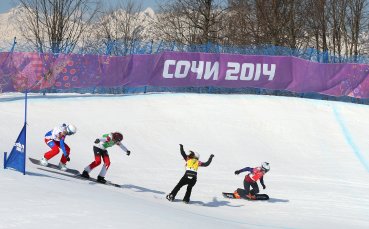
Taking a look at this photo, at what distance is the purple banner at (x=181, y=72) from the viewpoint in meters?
21.5

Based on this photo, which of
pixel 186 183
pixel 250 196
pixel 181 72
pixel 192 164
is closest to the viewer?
pixel 186 183

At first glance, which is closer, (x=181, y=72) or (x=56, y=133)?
(x=56, y=133)

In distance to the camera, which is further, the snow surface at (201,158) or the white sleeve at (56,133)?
the white sleeve at (56,133)

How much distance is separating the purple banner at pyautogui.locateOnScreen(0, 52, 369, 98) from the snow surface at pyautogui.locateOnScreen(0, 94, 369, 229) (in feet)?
2.24

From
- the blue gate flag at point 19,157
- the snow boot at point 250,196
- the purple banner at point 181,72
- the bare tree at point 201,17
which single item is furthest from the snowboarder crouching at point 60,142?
the bare tree at point 201,17

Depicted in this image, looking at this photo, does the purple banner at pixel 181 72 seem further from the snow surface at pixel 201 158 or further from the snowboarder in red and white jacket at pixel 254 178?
the snowboarder in red and white jacket at pixel 254 178

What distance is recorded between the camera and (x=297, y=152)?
20.6 m

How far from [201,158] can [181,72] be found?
6830mm

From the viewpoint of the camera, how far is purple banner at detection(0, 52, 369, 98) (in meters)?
21.5

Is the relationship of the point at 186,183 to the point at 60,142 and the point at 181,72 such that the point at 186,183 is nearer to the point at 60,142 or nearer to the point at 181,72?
the point at 60,142

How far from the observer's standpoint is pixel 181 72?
81.8 ft

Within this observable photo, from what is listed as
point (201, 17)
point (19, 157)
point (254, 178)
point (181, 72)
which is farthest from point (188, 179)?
point (201, 17)

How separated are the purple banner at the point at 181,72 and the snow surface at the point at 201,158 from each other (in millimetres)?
684

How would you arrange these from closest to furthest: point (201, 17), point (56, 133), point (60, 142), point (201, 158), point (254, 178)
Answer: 1. point (60, 142)
2. point (56, 133)
3. point (254, 178)
4. point (201, 158)
5. point (201, 17)
